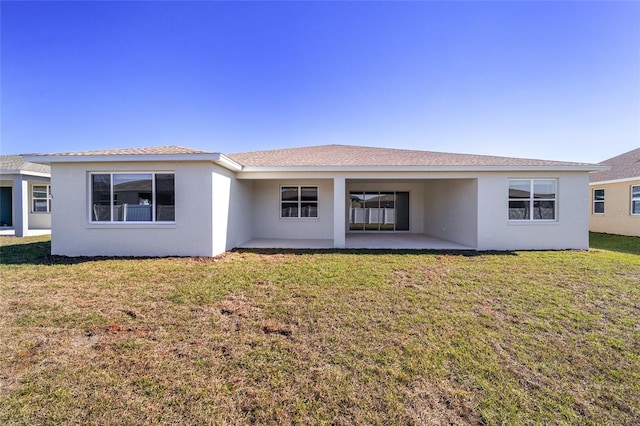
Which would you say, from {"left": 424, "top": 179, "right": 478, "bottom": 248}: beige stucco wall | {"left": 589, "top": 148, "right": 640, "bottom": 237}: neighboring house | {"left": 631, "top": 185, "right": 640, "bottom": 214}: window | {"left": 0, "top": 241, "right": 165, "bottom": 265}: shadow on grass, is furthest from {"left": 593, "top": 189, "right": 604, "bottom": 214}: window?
{"left": 0, "top": 241, "right": 165, "bottom": 265}: shadow on grass

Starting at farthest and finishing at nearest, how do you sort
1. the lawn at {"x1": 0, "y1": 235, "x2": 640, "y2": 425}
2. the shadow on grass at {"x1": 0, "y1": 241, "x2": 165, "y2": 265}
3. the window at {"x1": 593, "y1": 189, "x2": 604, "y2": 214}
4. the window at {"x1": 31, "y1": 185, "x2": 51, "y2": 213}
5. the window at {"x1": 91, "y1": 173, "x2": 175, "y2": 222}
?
the window at {"x1": 593, "y1": 189, "x2": 604, "y2": 214} → the window at {"x1": 31, "y1": 185, "x2": 51, "y2": 213} → the window at {"x1": 91, "y1": 173, "x2": 175, "y2": 222} → the shadow on grass at {"x1": 0, "y1": 241, "x2": 165, "y2": 265} → the lawn at {"x1": 0, "y1": 235, "x2": 640, "y2": 425}

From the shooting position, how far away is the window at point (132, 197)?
8.84m

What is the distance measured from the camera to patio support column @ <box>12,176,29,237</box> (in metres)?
13.6

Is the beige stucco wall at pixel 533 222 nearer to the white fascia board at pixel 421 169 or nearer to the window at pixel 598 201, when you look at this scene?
the white fascia board at pixel 421 169

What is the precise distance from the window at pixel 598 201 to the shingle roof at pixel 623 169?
0.82m

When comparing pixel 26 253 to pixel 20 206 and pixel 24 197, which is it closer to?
pixel 20 206

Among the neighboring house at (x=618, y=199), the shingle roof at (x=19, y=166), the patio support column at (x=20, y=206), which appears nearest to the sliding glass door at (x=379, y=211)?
the neighboring house at (x=618, y=199)

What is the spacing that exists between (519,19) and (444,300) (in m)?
10.9

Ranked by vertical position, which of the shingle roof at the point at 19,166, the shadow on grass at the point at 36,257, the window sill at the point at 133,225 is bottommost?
the shadow on grass at the point at 36,257

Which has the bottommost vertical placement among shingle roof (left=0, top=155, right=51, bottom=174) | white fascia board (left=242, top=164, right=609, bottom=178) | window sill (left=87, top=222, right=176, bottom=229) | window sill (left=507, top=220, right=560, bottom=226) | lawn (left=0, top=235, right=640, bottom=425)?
lawn (left=0, top=235, right=640, bottom=425)

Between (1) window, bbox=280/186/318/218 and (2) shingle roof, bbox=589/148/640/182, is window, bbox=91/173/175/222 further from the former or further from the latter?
(2) shingle roof, bbox=589/148/640/182

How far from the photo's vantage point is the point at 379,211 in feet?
50.2

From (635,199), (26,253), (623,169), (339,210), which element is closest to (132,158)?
(26,253)

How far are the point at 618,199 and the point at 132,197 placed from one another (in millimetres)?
23719
